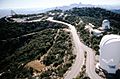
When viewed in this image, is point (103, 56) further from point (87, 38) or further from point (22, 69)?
point (87, 38)

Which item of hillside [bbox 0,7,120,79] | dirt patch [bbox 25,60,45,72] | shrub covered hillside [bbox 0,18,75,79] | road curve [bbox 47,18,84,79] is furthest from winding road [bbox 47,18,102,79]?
dirt patch [bbox 25,60,45,72]

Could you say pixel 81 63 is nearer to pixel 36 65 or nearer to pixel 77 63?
pixel 77 63

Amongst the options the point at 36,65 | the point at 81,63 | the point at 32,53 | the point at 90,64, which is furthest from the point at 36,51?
the point at 90,64

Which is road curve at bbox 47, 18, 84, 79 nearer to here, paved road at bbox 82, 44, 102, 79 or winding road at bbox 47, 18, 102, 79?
winding road at bbox 47, 18, 102, 79

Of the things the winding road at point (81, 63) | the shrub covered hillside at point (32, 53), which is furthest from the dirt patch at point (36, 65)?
the winding road at point (81, 63)

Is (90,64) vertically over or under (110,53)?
under

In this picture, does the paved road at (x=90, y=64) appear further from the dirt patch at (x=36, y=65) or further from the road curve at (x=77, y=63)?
the dirt patch at (x=36, y=65)
